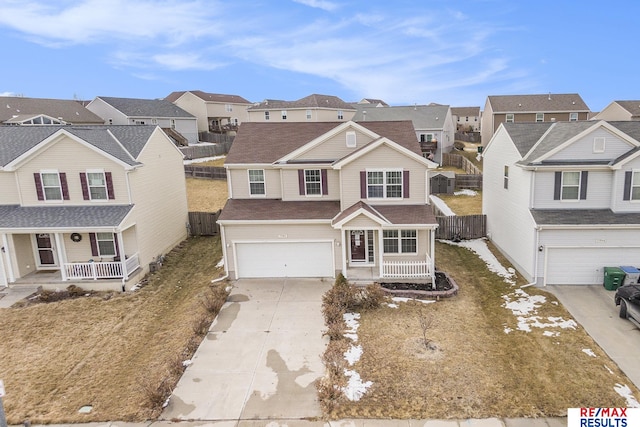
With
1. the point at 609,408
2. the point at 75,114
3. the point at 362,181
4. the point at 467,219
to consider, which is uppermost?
the point at 75,114

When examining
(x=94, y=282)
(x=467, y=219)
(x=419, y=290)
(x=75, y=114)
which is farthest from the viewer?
(x=75, y=114)

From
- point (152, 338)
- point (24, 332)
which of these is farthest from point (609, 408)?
point (24, 332)

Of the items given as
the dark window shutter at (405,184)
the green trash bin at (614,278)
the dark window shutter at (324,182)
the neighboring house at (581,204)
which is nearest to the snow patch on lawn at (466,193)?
the neighboring house at (581,204)

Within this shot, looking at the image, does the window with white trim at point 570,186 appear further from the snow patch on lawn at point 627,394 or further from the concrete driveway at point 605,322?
the snow patch on lawn at point 627,394

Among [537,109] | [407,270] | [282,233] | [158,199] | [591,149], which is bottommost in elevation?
[407,270]

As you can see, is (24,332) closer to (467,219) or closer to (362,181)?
(362,181)

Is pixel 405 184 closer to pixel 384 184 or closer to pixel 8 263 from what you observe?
pixel 384 184

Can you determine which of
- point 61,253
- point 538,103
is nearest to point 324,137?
point 61,253
